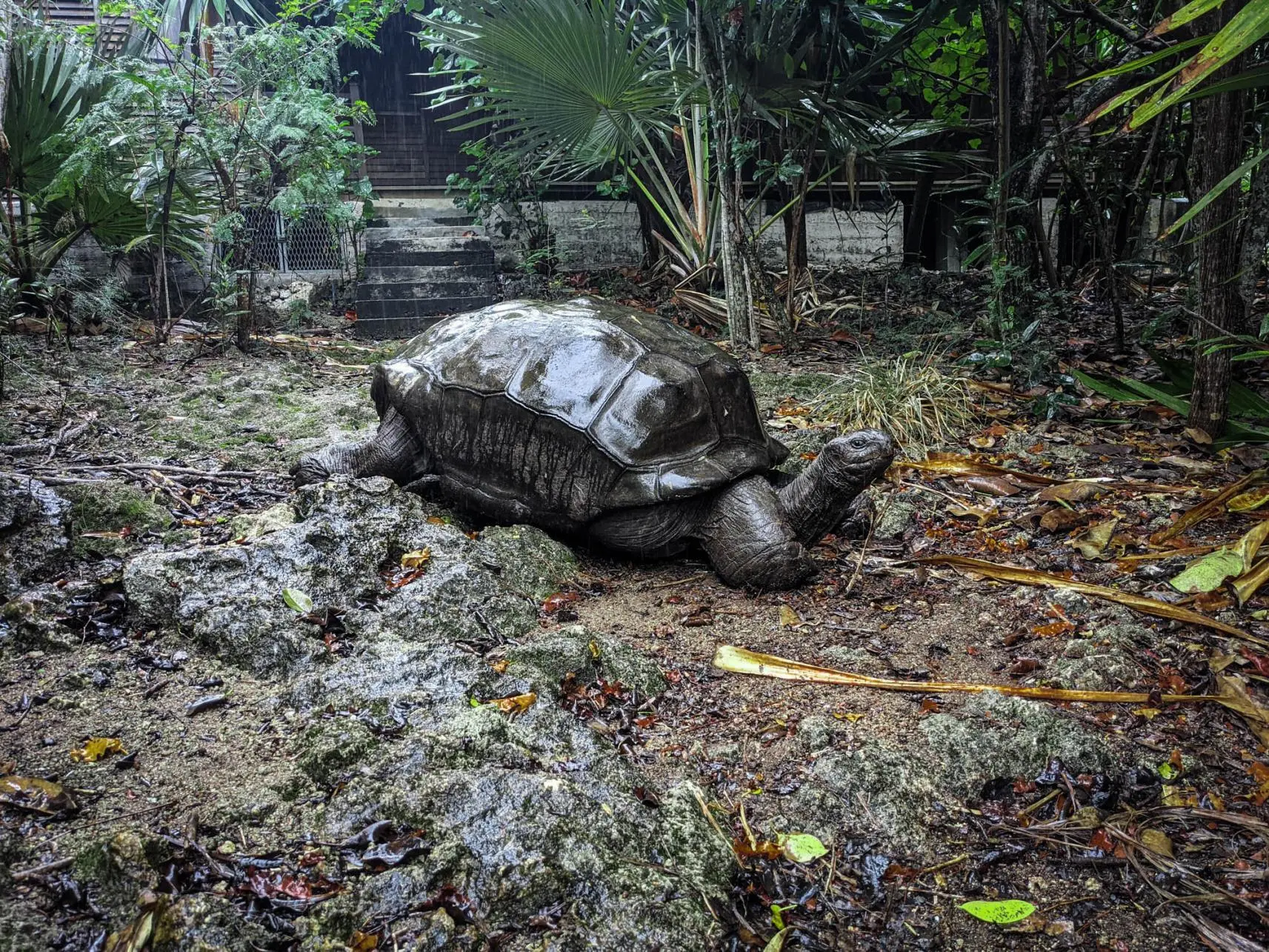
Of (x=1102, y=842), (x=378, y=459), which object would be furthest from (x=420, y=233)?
(x=1102, y=842)

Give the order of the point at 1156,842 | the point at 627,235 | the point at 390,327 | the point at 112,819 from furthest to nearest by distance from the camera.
A: the point at 627,235 → the point at 390,327 → the point at 1156,842 → the point at 112,819

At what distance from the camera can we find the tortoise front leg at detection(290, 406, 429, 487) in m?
3.75

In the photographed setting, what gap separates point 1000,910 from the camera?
5.21ft

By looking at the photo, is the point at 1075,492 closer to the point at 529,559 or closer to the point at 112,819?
the point at 529,559

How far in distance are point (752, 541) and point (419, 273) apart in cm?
711

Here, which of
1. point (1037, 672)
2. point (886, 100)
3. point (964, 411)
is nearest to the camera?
point (1037, 672)

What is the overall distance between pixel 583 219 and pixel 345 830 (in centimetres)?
959

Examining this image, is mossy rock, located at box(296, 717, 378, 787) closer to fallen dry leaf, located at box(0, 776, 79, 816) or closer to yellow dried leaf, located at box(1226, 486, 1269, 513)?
fallen dry leaf, located at box(0, 776, 79, 816)

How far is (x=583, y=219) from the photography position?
10.4 meters

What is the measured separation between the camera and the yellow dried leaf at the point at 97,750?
5.69ft

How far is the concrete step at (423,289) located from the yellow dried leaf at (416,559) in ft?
20.2

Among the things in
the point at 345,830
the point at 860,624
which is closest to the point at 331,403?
the point at 860,624

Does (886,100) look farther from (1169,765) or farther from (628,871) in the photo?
(628,871)

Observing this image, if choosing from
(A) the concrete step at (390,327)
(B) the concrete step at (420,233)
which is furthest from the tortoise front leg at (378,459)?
(B) the concrete step at (420,233)
